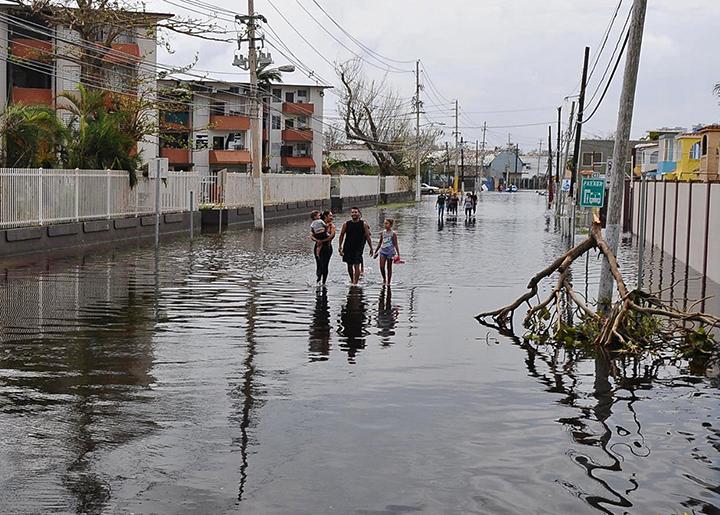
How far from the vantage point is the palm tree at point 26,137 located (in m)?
33.1

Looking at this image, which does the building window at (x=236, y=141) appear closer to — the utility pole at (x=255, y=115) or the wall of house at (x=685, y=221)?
the utility pole at (x=255, y=115)

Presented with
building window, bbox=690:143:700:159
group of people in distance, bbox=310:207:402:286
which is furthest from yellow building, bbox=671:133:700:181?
group of people in distance, bbox=310:207:402:286

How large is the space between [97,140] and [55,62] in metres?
15.6

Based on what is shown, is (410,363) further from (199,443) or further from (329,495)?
(329,495)

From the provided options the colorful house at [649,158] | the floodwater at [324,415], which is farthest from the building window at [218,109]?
the floodwater at [324,415]

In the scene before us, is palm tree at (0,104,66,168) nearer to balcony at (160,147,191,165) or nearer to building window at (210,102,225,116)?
balcony at (160,147,191,165)

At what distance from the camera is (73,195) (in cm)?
3338

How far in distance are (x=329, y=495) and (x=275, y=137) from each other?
9334 cm

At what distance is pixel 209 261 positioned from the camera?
28.0 metres

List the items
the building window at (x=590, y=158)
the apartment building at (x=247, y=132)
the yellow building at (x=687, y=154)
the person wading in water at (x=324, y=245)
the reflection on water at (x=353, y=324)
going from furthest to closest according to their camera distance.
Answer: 1. the building window at (x=590, y=158)
2. the apartment building at (x=247, y=132)
3. the yellow building at (x=687, y=154)
4. the person wading in water at (x=324, y=245)
5. the reflection on water at (x=353, y=324)

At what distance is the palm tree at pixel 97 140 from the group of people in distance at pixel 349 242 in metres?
17.3

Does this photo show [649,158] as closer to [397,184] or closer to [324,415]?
[397,184]

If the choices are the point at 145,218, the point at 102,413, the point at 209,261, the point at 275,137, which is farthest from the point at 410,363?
the point at 275,137

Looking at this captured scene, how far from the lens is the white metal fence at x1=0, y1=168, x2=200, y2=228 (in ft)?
95.9
